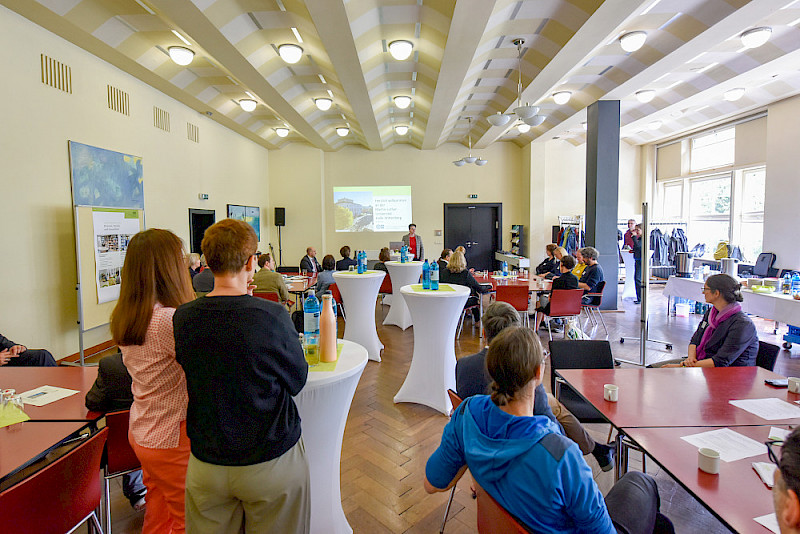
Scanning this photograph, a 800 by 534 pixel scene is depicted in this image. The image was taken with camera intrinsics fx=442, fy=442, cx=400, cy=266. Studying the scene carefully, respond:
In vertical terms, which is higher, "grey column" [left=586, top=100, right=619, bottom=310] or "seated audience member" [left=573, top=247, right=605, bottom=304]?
"grey column" [left=586, top=100, right=619, bottom=310]

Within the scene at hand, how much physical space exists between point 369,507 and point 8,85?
524 cm

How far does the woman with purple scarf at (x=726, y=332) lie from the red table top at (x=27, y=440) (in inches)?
145

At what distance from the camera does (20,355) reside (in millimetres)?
3701

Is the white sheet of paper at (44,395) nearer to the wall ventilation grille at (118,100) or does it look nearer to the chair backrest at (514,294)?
the chair backrest at (514,294)

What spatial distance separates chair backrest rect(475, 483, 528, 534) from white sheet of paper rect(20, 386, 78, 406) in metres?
2.12

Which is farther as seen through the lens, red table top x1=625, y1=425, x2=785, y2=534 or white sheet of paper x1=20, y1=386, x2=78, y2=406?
white sheet of paper x1=20, y1=386, x2=78, y2=406

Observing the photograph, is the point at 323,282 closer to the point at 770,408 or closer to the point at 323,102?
the point at 323,102

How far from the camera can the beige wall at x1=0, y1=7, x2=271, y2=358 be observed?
4465 mm

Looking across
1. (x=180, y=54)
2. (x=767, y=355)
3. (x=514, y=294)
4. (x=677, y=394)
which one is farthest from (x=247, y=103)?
(x=767, y=355)

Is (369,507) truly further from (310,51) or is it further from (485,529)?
(310,51)

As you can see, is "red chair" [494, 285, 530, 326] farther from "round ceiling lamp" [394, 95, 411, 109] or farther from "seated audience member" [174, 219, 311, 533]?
"seated audience member" [174, 219, 311, 533]

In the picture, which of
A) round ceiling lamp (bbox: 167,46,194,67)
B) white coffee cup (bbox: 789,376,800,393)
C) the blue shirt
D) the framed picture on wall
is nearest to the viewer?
the blue shirt

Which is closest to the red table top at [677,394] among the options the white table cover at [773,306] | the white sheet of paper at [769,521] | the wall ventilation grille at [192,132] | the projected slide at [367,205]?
the white sheet of paper at [769,521]

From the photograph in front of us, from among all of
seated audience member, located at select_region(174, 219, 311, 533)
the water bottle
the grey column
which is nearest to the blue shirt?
seated audience member, located at select_region(174, 219, 311, 533)
